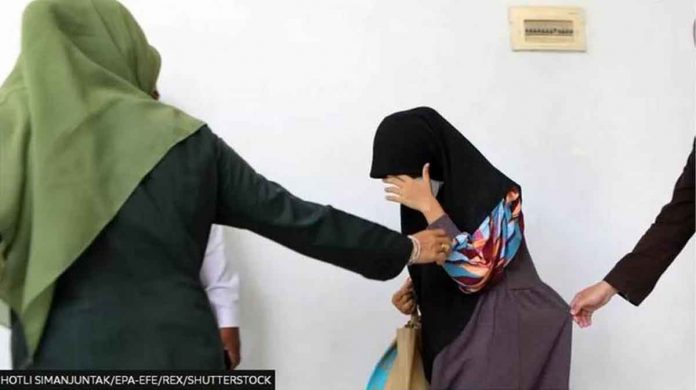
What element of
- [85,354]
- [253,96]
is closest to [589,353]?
[253,96]

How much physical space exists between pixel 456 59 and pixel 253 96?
614 millimetres

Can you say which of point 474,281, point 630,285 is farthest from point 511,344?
point 630,285

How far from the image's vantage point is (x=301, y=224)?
1.35 meters

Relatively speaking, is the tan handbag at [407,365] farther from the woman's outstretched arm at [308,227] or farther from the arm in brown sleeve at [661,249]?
the arm in brown sleeve at [661,249]

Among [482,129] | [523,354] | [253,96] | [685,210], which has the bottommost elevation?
[523,354]

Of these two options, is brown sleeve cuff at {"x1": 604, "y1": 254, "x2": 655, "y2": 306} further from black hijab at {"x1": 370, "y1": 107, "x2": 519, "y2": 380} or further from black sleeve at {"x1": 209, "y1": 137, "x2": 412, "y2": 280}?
black sleeve at {"x1": 209, "y1": 137, "x2": 412, "y2": 280}

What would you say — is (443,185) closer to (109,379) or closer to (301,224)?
(301,224)

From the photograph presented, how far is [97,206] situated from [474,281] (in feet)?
2.34

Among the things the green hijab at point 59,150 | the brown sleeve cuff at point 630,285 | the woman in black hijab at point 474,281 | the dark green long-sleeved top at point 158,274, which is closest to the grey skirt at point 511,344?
the woman in black hijab at point 474,281

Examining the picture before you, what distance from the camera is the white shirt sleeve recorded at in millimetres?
1751

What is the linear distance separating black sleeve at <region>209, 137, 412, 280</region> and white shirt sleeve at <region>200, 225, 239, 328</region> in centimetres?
44

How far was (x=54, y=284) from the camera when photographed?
1192 mm

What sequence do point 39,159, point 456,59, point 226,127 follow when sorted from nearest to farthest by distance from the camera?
point 39,159, point 226,127, point 456,59

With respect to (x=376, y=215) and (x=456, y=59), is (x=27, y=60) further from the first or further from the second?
(x=456, y=59)
